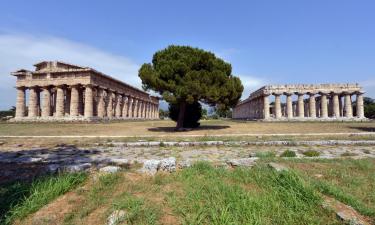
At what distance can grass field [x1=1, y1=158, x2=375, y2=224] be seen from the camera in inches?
168

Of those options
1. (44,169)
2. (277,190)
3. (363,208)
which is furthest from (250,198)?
(44,169)

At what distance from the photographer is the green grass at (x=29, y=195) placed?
15.4ft

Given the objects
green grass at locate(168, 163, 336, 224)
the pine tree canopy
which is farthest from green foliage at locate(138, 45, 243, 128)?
green grass at locate(168, 163, 336, 224)

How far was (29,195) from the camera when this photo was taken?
17.7ft

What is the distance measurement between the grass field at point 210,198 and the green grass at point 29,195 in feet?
0.29

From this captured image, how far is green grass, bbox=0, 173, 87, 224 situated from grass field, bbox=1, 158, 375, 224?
0.09 m

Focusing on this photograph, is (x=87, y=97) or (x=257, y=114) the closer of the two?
(x=87, y=97)

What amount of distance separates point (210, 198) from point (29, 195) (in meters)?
3.90

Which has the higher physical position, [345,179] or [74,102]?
[74,102]

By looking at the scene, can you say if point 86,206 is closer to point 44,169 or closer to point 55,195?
point 55,195

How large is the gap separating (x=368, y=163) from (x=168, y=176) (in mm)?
6457

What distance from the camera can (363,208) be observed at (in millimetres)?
4402

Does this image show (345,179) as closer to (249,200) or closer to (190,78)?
(249,200)

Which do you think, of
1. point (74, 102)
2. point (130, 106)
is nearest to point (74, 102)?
point (74, 102)
